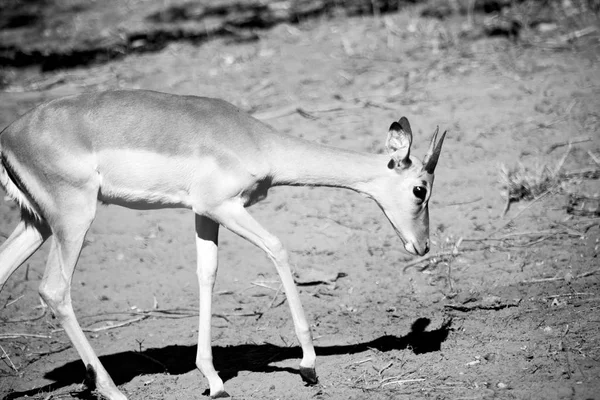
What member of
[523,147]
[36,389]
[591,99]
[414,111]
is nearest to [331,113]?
[414,111]

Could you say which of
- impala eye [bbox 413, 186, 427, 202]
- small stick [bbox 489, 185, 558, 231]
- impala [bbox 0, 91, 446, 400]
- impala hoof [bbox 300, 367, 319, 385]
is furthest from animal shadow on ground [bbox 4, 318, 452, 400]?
small stick [bbox 489, 185, 558, 231]

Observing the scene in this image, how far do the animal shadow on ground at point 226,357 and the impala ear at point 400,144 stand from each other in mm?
1258

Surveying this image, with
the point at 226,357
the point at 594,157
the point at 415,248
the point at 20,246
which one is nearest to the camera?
the point at 415,248

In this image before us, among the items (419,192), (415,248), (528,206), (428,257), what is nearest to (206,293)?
(415,248)

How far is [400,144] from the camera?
→ 4961mm

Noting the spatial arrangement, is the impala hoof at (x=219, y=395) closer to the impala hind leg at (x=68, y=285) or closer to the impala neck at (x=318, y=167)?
the impala hind leg at (x=68, y=285)

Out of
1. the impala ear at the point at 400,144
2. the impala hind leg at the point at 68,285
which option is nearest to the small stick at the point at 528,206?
the impala ear at the point at 400,144

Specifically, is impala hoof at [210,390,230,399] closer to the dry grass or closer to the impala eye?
the impala eye

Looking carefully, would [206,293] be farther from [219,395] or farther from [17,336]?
[17,336]

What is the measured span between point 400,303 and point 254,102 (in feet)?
12.3

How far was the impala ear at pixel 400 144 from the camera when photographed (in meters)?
4.89

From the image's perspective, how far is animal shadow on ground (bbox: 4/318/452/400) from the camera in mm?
5199

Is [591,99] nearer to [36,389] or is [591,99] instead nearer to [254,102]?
[254,102]

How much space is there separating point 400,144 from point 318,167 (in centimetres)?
56
